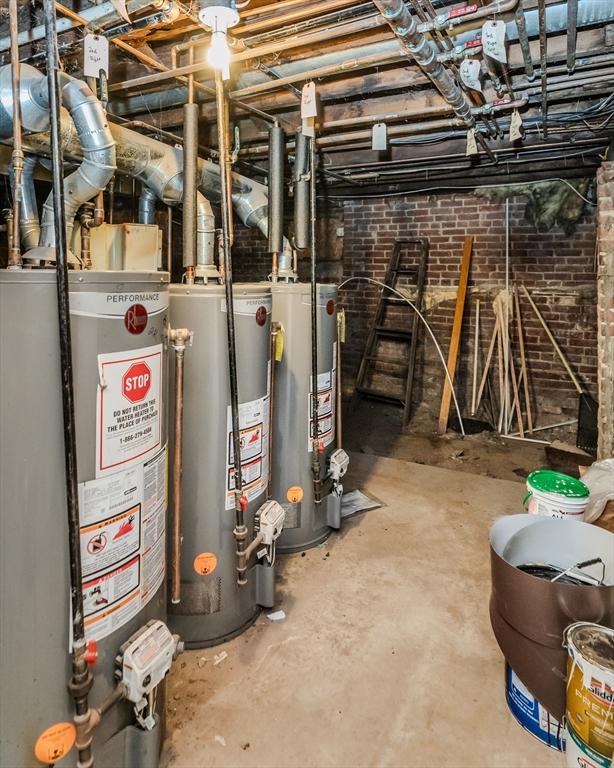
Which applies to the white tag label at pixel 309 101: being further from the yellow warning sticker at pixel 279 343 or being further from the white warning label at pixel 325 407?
the white warning label at pixel 325 407

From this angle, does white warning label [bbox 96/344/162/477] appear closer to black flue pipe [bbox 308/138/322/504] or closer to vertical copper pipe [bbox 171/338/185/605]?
vertical copper pipe [bbox 171/338/185/605]

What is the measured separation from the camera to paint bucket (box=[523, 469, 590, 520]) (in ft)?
5.75

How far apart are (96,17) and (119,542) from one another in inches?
70.0

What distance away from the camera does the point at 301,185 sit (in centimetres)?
278

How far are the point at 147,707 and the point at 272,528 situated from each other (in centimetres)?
75

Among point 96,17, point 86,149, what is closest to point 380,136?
point 96,17

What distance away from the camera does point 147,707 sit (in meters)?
1.20

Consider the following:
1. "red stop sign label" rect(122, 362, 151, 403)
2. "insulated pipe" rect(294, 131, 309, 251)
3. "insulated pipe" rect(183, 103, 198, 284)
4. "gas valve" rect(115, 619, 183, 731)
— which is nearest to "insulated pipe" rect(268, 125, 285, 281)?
"insulated pipe" rect(294, 131, 309, 251)

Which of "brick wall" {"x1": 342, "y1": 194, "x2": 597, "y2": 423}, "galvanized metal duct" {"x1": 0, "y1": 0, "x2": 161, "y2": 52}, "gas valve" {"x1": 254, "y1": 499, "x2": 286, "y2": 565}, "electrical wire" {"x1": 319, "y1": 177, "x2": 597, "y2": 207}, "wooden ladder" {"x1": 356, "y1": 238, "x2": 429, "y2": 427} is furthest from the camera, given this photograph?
"wooden ladder" {"x1": 356, "y1": 238, "x2": 429, "y2": 427}

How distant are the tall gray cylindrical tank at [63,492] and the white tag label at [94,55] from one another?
923mm

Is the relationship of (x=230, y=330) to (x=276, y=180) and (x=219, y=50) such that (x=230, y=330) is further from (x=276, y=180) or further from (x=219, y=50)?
(x=276, y=180)

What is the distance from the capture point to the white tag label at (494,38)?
5.40 ft

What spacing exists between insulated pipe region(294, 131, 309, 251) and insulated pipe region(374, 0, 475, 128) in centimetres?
81

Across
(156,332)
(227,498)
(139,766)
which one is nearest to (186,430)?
(227,498)
